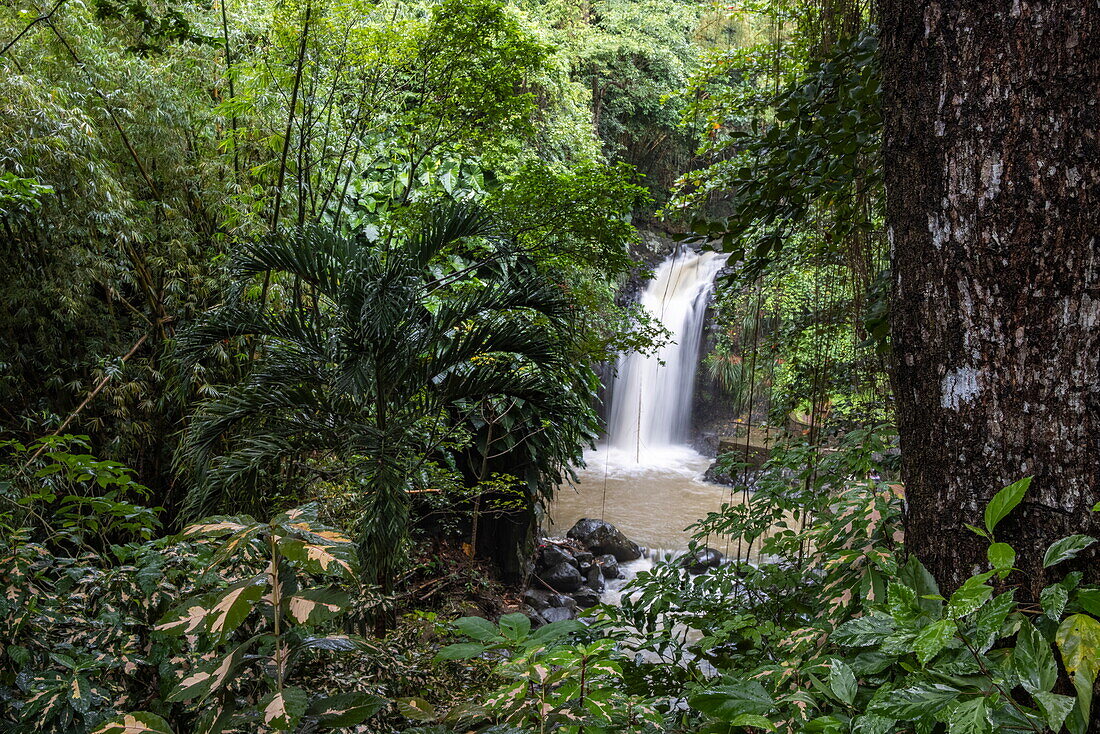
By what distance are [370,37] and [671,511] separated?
5.31 meters

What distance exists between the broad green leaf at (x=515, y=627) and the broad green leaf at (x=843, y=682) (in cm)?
43

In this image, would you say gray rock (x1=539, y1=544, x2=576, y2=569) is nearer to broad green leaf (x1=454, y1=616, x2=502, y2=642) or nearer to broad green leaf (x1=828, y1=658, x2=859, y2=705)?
broad green leaf (x1=454, y1=616, x2=502, y2=642)

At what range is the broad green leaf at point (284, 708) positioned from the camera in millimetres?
680

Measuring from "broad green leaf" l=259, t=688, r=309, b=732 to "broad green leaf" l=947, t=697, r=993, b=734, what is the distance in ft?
2.14

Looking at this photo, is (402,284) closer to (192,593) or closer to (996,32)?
(192,593)

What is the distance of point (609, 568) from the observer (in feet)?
17.6

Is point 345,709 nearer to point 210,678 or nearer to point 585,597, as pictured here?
point 210,678

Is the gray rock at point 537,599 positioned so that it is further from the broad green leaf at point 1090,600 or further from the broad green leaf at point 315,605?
the broad green leaf at point 1090,600

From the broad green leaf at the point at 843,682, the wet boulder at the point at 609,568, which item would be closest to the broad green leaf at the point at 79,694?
the broad green leaf at the point at 843,682

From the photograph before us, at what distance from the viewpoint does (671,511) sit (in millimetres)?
6902

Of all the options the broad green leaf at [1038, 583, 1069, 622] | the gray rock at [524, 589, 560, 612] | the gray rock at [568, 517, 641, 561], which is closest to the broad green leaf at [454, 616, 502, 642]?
the broad green leaf at [1038, 583, 1069, 622]

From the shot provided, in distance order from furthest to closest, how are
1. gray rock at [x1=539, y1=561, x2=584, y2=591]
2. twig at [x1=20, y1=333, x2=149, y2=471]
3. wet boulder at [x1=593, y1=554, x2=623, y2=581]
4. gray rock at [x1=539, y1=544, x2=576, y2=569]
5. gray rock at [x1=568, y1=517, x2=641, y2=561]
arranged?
gray rock at [x1=568, y1=517, x2=641, y2=561] → wet boulder at [x1=593, y1=554, x2=623, y2=581] → gray rock at [x1=539, y1=544, x2=576, y2=569] → gray rock at [x1=539, y1=561, x2=584, y2=591] → twig at [x1=20, y1=333, x2=149, y2=471]

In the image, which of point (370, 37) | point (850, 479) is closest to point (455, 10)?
point (370, 37)

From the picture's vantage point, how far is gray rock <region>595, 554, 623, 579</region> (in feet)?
17.5
